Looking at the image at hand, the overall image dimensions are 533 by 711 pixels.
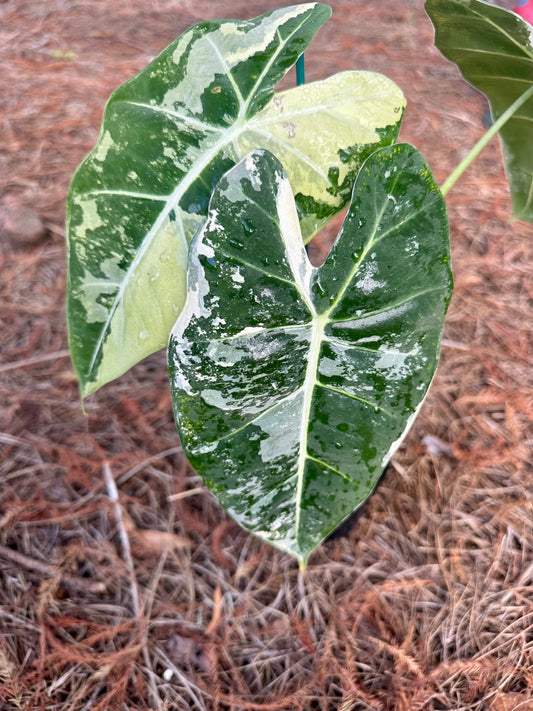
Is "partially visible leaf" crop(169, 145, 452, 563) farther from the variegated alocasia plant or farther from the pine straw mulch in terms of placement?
the pine straw mulch

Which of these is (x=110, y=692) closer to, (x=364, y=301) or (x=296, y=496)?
(x=296, y=496)

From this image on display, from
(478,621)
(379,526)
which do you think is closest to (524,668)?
(478,621)

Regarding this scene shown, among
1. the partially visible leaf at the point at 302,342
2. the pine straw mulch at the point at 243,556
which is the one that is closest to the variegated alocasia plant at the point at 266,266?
the partially visible leaf at the point at 302,342

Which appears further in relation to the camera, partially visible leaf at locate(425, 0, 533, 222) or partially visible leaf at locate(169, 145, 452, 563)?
partially visible leaf at locate(425, 0, 533, 222)

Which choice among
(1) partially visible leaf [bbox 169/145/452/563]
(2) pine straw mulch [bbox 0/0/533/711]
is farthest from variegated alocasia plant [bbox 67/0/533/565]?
(2) pine straw mulch [bbox 0/0/533/711]

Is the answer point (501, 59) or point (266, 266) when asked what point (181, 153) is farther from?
point (501, 59)

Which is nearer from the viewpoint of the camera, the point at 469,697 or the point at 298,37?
the point at 298,37

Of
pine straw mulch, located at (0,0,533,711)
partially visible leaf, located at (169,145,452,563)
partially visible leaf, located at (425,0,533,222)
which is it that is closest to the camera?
partially visible leaf, located at (169,145,452,563)
